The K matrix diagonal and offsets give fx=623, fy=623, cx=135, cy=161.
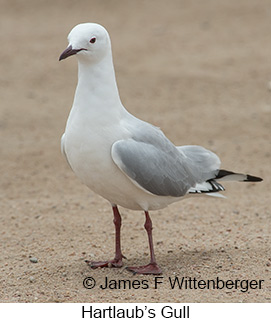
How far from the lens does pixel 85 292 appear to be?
4.25m

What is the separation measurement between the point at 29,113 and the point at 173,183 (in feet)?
17.4

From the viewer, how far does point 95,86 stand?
14.1 ft

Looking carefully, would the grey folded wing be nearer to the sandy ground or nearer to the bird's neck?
the bird's neck

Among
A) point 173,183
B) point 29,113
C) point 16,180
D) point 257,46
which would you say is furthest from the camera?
point 257,46

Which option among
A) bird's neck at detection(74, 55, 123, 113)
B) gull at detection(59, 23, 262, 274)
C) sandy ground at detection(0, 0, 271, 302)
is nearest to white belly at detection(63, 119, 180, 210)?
gull at detection(59, 23, 262, 274)

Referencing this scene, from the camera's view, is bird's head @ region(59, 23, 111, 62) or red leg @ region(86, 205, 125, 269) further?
red leg @ region(86, 205, 125, 269)

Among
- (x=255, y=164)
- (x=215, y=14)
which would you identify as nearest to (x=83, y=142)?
(x=255, y=164)

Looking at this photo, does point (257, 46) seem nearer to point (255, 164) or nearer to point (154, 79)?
point (154, 79)

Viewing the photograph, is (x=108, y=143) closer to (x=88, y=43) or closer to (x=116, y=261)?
(x=88, y=43)

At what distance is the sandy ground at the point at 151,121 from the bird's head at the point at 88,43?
1.60 meters

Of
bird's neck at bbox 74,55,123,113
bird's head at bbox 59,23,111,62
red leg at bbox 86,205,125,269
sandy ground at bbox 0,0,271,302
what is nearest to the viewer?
bird's head at bbox 59,23,111,62

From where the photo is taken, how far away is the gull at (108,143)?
13.7ft

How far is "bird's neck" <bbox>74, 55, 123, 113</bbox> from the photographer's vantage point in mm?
4277

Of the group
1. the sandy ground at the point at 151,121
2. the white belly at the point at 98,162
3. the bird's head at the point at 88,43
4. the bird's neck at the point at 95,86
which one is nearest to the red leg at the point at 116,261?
the sandy ground at the point at 151,121
